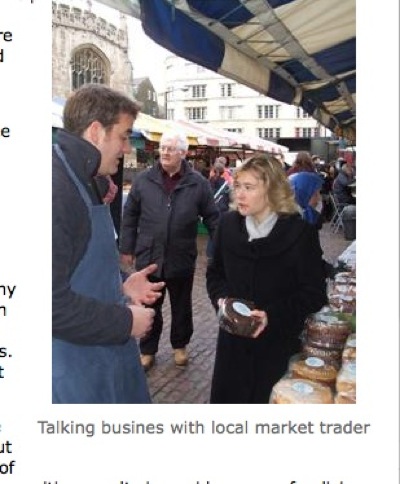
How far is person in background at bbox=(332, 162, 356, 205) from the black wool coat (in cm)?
603

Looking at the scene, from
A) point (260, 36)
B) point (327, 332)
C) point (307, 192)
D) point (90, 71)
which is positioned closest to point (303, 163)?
point (307, 192)

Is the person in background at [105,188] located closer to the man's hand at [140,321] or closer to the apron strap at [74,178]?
the apron strap at [74,178]

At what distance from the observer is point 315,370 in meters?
1.22

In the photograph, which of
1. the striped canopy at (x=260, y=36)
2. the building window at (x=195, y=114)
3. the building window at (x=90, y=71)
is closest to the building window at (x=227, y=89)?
the building window at (x=195, y=114)

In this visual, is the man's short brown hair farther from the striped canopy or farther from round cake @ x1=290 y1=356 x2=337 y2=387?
round cake @ x1=290 y1=356 x2=337 y2=387

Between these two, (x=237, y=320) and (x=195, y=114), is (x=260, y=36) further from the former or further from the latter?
(x=195, y=114)

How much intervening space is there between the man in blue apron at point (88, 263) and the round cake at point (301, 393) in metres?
0.34

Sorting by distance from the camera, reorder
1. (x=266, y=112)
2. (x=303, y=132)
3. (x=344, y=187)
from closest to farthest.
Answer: (x=344, y=187), (x=303, y=132), (x=266, y=112)

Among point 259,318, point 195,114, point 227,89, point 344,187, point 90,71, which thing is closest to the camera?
point 259,318

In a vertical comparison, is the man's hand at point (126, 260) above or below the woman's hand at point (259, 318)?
above

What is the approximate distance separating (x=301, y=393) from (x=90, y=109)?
2.59 feet

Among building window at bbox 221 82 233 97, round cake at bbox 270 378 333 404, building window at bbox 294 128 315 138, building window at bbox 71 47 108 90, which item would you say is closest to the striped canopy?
round cake at bbox 270 378 333 404

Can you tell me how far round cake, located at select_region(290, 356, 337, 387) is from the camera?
46.8 inches

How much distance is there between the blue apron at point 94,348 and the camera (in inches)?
41.4
